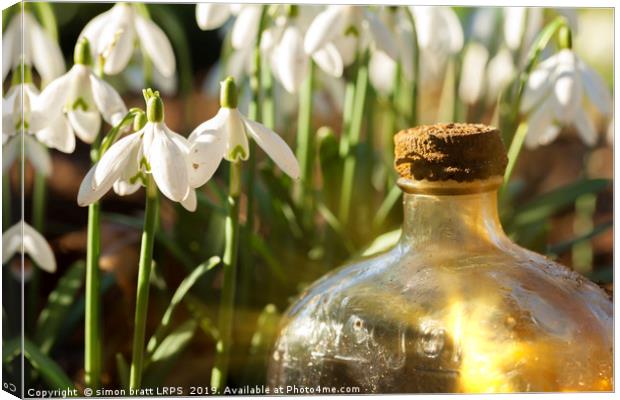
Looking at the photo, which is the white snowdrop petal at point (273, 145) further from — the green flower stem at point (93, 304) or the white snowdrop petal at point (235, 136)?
the green flower stem at point (93, 304)

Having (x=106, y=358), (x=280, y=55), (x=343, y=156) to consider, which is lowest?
(x=106, y=358)

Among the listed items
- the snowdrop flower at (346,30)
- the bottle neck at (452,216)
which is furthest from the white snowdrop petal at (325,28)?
the bottle neck at (452,216)

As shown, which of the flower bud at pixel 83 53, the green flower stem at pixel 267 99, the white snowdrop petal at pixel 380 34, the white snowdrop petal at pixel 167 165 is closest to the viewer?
the white snowdrop petal at pixel 167 165

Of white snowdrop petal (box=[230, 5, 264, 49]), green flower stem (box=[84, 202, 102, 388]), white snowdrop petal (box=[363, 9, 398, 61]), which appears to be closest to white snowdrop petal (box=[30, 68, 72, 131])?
green flower stem (box=[84, 202, 102, 388])

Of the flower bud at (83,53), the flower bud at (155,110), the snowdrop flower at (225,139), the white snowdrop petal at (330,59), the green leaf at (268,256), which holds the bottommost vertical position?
the green leaf at (268,256)

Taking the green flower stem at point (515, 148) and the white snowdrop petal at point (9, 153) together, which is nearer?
the white snowdrop petal at point (9, 153)

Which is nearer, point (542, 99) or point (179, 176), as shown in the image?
point (179, 176)

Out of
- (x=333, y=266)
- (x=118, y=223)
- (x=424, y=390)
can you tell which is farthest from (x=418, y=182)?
(x=118, y=223)

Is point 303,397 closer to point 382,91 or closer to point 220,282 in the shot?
point 220,282
